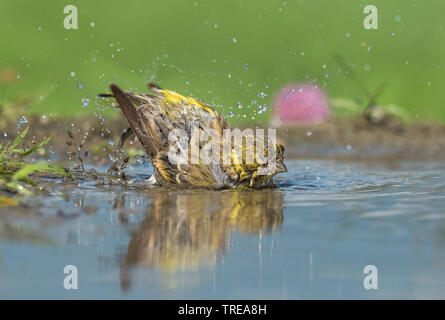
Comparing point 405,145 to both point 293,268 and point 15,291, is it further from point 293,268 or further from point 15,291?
point 15,291

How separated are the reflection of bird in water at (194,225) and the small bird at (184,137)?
4.3 inches

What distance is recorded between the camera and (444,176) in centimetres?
706

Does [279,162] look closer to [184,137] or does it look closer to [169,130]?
[184,137]

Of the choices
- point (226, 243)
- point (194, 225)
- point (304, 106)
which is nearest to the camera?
point (226, 243)

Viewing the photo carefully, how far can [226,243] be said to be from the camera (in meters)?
3.93

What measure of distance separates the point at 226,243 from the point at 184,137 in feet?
7.05

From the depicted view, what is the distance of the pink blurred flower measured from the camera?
10.3 m

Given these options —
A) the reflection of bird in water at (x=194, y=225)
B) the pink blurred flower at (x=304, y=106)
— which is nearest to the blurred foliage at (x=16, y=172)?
the reflection of bird in water at (x=194, y=225)

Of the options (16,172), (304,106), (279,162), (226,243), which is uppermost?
(304,106)

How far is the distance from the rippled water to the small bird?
0.13 meters

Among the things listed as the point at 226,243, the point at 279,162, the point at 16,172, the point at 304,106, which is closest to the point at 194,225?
the point at 226,243

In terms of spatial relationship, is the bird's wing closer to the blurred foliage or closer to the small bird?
the small bird

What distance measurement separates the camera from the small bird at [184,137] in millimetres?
5863

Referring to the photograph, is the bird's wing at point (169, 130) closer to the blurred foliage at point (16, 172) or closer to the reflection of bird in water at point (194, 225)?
the reflection of bird in water at point (194, 225)
